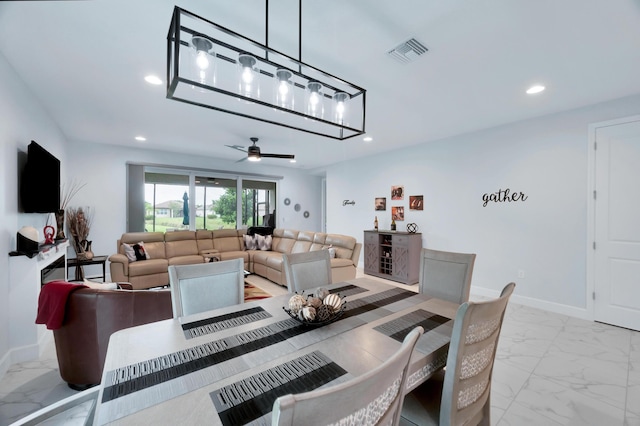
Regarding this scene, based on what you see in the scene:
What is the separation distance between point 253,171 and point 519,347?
630cm

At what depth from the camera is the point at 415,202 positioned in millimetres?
4980

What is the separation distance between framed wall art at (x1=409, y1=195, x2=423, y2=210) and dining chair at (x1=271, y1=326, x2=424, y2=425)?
448 centimetres

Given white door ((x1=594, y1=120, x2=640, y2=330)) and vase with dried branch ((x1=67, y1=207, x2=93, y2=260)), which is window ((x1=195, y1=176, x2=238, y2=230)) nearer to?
vase with dried branch ((x1=67, y1=207, x2=93, y2=260))

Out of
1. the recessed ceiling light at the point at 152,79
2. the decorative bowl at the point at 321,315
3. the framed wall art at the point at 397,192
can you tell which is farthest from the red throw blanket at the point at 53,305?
the framed wall art at the point at 397,192

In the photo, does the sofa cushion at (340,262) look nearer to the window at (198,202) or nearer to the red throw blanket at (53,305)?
the red throw blanket at (53,305)

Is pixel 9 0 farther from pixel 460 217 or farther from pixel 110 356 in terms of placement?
pixel 460 217

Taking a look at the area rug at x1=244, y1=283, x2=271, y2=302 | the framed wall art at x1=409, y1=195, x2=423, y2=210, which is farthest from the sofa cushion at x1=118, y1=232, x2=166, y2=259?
the framed wall art at x1=409, y1=195, x2=423, y2=210

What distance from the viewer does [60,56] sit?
2.11m

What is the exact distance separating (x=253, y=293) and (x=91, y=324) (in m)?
2.34

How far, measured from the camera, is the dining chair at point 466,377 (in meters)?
1.05

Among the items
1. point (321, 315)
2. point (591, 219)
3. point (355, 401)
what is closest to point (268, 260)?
point (321, 315)

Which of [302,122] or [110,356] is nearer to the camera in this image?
[110,356]

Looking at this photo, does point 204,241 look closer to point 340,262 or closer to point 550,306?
point 340,262

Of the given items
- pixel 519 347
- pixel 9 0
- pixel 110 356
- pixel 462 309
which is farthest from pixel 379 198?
pixel 9 0
